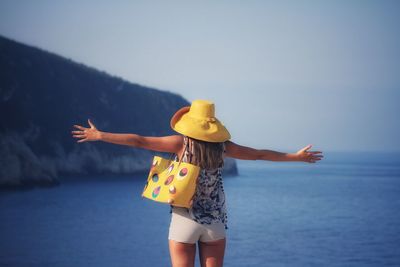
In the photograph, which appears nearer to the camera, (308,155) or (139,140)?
(139,140)

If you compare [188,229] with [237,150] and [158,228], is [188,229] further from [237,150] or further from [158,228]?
[158,228]

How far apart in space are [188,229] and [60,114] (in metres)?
68.6

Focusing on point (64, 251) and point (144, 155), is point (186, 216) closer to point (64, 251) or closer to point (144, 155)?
point (64, 251)

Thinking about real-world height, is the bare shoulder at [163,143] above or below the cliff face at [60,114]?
below

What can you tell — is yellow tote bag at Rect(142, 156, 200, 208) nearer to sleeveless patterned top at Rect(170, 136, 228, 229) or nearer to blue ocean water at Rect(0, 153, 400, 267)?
sleeveless patterned top at Rect(170, 136, 228, 229)

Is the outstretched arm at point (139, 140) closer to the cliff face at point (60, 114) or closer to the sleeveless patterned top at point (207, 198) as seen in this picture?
A: the sleeveless patterned top at point (207, 198)

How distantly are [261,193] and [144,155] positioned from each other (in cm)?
1541

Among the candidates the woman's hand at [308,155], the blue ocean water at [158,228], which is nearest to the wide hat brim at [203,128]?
the woman's hand at [308,155]

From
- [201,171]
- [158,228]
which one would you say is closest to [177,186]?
[201,171]

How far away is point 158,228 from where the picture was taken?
1886 inches

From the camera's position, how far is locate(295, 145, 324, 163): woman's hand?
362 centimetres

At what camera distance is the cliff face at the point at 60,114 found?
5303cm

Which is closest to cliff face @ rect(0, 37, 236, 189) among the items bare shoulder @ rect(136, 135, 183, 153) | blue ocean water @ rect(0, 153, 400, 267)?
blue ocean water @ rect(0, 153, 400, 267)

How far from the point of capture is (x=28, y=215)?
44.0 meters
